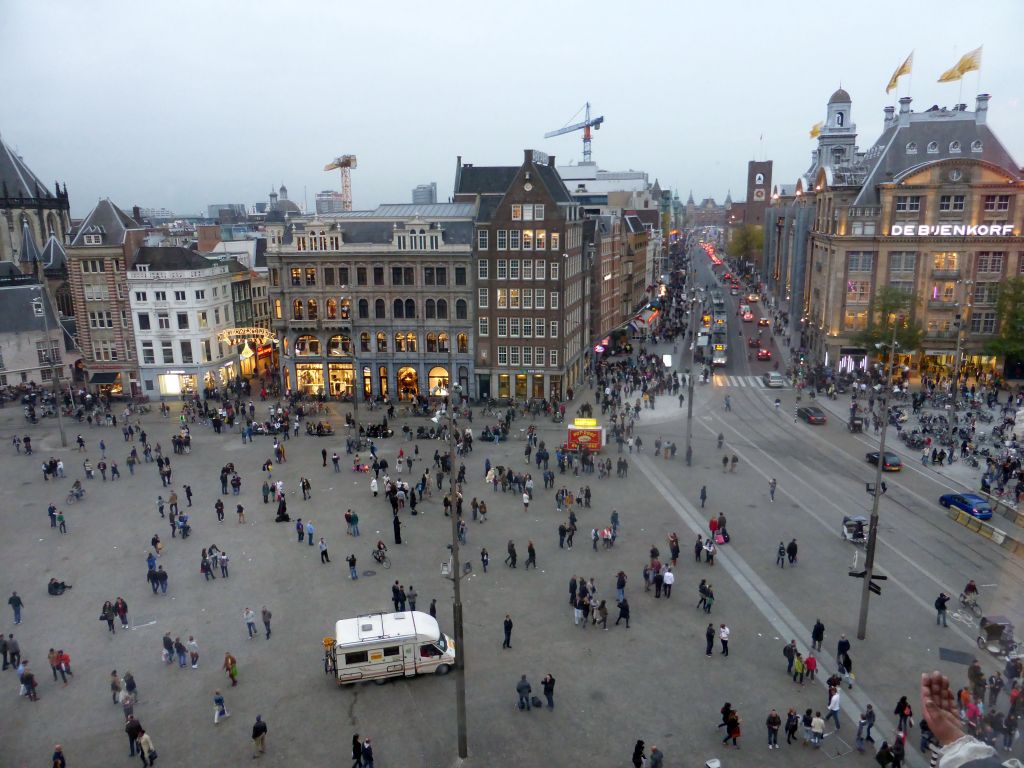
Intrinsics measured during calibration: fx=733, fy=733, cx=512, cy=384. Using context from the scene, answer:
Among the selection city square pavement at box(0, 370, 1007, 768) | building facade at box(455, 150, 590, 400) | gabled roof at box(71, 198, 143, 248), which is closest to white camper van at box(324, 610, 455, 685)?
city square pavement at box(0, 370, 1007, 768)

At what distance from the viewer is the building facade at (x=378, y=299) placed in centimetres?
6397

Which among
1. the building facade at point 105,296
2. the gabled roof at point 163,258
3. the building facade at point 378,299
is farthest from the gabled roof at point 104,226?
the building facade at point 378,299

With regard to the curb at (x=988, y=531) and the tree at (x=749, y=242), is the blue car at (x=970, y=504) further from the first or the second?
the tree at (x=749, y=242)

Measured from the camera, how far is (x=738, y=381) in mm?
74188

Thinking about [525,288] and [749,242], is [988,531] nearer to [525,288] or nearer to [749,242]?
[525,288]

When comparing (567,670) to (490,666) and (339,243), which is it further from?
(339,243)

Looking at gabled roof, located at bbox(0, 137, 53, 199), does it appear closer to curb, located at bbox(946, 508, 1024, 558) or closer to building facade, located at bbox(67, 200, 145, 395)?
building facade, located at bbox(67, 200, 145, 395)

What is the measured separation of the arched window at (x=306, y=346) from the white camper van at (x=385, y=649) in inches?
1760

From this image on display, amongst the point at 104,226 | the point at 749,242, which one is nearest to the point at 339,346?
the point at 104,226

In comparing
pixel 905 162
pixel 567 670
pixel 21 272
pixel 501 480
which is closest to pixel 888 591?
pixel 567 670

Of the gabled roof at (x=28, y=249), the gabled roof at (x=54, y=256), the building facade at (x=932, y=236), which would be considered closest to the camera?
the building facade at (x=932, y=236)

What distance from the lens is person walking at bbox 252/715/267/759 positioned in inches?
838

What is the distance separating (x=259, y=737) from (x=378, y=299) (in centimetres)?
4758

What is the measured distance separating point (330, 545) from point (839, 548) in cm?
2464
